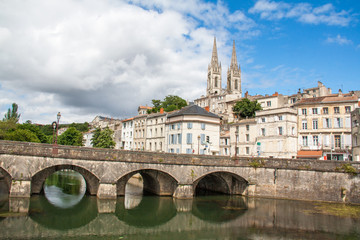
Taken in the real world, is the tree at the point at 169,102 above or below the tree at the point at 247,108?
above

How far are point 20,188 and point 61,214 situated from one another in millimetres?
4184

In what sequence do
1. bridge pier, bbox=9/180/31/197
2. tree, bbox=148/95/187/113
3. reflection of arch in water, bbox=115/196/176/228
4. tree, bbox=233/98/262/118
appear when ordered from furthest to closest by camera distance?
tree, bbox=148/95/187/113
tree, bbox=233/98/262/118
bridge pier, bbox=9/180/31/197
reflection of arch in water, bbox=115/196/176/228

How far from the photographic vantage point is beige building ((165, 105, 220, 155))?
1764 inches

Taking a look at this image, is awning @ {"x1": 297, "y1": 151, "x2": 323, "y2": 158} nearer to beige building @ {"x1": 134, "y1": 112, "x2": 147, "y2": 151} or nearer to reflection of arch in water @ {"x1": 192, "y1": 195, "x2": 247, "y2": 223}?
reflection of arch in water @ {"x1": 192, "y1": 195, "x2": 247, "y2": 223}

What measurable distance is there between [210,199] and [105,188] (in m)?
11.7

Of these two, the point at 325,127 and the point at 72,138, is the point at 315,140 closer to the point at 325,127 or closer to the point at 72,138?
the point at 325,127

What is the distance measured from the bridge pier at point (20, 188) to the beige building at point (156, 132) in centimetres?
2743

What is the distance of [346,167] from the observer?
2939 centimetres

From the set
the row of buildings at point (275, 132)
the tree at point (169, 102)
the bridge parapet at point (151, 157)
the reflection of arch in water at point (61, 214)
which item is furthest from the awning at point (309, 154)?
the tree at point (169, 102)

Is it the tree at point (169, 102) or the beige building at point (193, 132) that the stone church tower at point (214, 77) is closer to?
the tree at point (169, 102)

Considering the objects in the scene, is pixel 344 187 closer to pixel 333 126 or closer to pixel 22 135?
pixel 333 126

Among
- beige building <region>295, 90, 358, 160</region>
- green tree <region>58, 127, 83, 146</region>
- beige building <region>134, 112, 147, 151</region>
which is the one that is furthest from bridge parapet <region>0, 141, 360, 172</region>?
green tree <region>58, 127, 83, 146</region>

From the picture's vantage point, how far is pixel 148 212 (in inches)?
1005

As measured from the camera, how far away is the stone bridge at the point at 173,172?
24.3 meters
